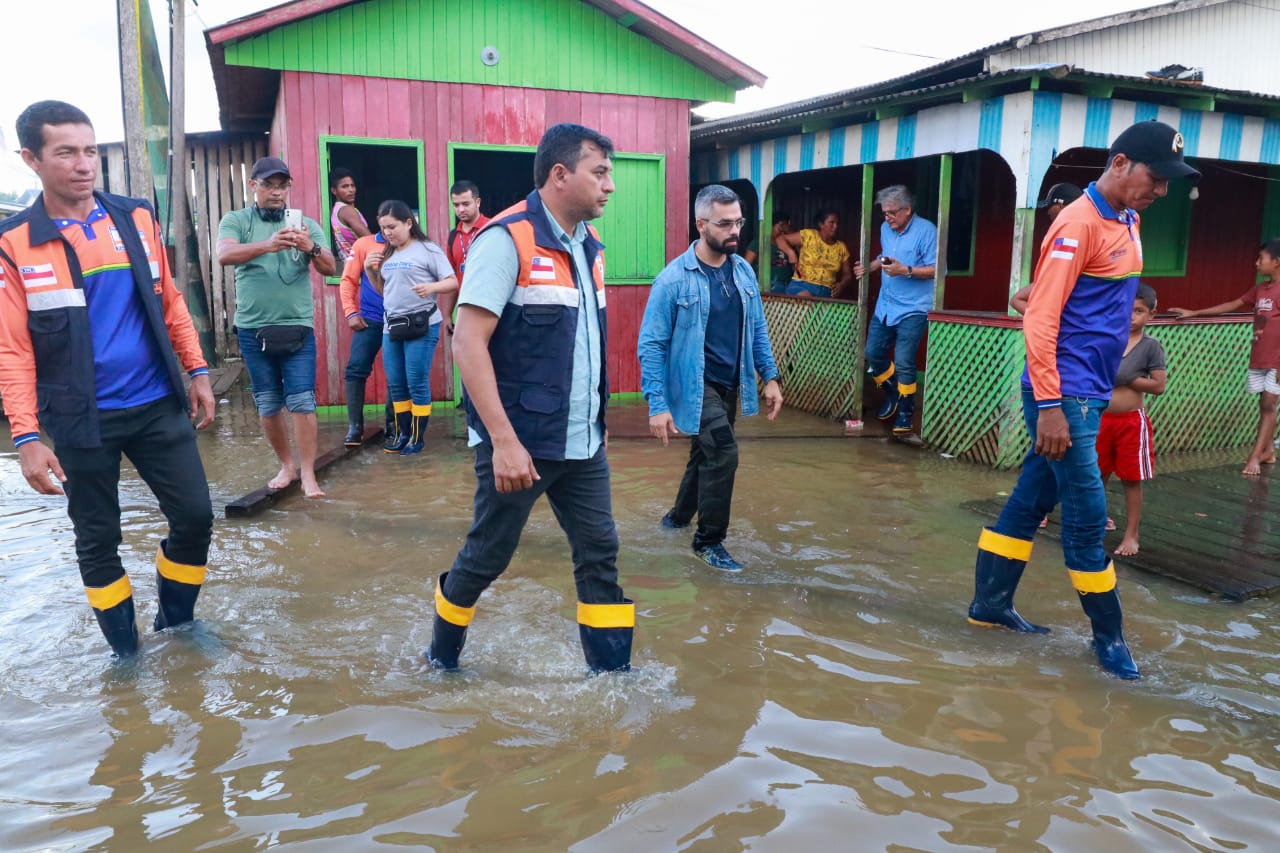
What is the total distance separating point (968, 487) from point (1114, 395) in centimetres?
176

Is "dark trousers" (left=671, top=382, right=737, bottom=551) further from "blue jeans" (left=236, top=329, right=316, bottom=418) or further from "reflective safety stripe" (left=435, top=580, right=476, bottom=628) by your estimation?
"blue jeans" (left=236, top=329, right=316, bottom=418)

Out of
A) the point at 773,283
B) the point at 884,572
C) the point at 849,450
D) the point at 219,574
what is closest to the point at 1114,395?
the point at 884,572

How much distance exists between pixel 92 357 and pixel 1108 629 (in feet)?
12.6

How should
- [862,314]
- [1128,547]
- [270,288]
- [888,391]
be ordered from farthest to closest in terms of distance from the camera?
[862,314]
[888,391]
[270,288]
[1128,547]

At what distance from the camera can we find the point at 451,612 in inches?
140

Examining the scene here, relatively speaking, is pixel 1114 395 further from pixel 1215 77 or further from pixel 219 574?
pixel 1215 77

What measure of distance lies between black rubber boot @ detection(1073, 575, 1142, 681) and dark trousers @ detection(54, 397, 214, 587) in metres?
3.43

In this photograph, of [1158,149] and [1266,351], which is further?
[1266,351]

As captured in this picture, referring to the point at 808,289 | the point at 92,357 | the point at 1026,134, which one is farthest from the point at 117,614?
the point at 808,289

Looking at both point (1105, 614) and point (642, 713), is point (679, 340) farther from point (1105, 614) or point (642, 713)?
point (1105, 614)

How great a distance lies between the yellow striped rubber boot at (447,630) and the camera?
3555mm

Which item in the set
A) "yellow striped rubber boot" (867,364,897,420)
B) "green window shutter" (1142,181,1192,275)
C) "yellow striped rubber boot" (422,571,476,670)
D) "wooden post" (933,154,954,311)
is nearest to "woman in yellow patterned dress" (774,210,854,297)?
"yellow striped rubber boot" (867,364,897,420)

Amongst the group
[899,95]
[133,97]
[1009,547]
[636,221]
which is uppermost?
[133,97]

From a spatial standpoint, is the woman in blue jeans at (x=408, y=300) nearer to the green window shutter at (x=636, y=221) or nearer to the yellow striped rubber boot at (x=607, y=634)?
the green window shutter at (x=636, y=221)
